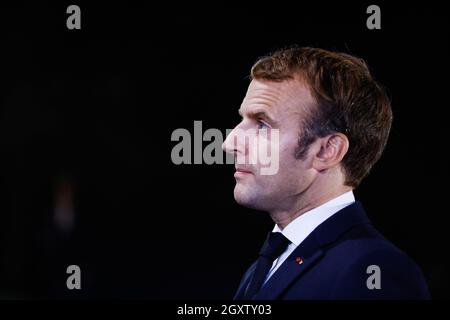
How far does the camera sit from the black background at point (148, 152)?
12.3 feet

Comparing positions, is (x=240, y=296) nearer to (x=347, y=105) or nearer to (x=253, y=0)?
(x=347, y=105)

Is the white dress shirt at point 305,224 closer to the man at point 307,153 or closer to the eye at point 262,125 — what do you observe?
the man at point 307,153

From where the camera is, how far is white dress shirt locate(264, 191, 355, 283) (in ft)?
5.99

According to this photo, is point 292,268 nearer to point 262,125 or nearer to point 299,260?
point 299,260

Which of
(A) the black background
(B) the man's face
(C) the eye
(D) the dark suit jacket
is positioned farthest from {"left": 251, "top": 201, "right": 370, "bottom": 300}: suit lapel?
(A) the black background

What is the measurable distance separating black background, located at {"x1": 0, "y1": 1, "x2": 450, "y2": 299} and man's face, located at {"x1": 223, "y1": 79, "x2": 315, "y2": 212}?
68.8 inches

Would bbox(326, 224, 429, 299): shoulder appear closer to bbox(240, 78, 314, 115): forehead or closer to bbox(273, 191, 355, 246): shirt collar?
bbox(273, 191, 355, 246): shirt collar

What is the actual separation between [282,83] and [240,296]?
69 centimetres

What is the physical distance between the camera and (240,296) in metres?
1.95

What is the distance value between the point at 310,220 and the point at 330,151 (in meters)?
0.23

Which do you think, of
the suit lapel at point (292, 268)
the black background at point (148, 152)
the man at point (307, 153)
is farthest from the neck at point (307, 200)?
the black background at point (148, 152)

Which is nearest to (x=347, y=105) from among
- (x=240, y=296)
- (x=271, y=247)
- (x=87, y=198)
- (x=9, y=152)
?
(x=271, y=247)

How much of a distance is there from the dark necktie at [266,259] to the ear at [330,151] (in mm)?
247

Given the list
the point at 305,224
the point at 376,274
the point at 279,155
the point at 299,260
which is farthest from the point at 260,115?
the point at 376,274
